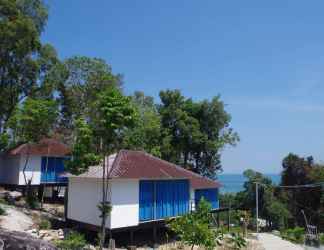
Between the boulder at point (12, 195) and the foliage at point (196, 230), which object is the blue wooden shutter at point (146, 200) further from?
the boulder at point (12, 195)

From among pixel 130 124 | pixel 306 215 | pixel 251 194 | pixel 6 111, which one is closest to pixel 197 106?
pixel 251 194

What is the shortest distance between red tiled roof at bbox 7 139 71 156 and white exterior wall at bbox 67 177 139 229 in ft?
22.0

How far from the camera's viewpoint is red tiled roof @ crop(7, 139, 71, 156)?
2680cm

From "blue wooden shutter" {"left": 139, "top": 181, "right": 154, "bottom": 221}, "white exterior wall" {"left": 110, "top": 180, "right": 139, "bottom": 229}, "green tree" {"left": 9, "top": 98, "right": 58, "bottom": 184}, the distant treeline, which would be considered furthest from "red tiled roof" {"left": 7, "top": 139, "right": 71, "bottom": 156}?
the distant treeline

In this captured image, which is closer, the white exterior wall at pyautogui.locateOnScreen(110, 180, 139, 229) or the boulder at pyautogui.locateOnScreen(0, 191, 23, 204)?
the white exterior wall at pyautogui.locateOnScreen(110, 180, 139, 229)

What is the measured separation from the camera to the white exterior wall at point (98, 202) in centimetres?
1836

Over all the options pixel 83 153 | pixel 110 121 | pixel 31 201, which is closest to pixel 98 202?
pixel 83 153

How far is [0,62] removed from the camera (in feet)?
89.0

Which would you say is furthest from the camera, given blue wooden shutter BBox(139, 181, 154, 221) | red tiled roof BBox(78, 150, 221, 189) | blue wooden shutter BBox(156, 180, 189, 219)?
blue wooden shutter BBox(156, 180, 189, 219)

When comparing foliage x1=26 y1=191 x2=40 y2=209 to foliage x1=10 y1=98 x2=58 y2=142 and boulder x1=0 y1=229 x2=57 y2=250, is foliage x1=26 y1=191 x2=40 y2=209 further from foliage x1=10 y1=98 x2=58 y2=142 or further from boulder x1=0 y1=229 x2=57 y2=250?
boulder x1=0 y1=229 x2=57 y2=250

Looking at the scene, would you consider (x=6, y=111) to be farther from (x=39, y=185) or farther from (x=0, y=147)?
(x=39, y=185)

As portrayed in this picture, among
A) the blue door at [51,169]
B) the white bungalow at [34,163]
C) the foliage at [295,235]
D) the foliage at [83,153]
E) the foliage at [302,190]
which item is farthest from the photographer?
the foliage at [302,190]

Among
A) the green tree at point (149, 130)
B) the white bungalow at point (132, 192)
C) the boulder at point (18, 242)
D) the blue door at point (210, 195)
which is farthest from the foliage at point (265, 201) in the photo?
the boulder at point (18, 242)

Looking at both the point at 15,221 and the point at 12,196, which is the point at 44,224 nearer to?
the point at 15,221
